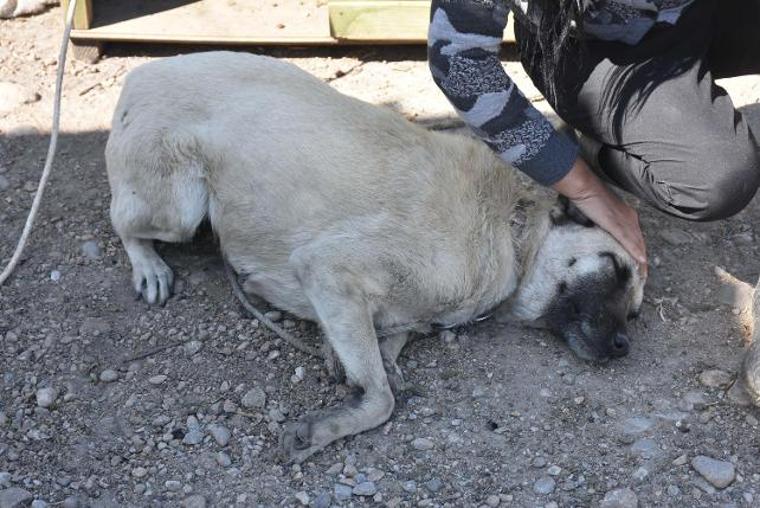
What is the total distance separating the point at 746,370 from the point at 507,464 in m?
0.94

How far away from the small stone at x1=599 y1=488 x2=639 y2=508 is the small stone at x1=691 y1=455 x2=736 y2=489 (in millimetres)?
266

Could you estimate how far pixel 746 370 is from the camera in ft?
11.9

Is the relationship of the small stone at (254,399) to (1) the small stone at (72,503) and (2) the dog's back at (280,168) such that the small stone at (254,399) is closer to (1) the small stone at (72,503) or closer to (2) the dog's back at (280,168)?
(2) the dog's back at (280,168)

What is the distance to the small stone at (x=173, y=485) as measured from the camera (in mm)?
3277

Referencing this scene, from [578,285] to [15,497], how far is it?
2144 millimetres

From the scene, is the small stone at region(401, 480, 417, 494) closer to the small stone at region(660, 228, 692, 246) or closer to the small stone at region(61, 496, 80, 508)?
the small stone at region(61, 496, 80, 508)

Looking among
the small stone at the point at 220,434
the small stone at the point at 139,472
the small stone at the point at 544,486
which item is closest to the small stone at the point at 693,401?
the small stone at the point at 544,486

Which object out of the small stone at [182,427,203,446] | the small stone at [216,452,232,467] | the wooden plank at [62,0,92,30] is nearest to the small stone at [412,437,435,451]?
the small stone at [216,452,232,467]

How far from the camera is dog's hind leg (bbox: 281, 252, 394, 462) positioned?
341cm

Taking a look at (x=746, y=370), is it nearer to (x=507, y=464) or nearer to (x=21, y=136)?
(x=507, y=464)

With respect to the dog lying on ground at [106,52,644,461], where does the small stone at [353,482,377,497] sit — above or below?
below

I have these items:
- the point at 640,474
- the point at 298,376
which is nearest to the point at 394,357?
the point at 298,376

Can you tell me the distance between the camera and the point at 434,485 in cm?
332

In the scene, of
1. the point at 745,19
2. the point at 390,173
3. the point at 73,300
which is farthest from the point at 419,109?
the point at 73,300
